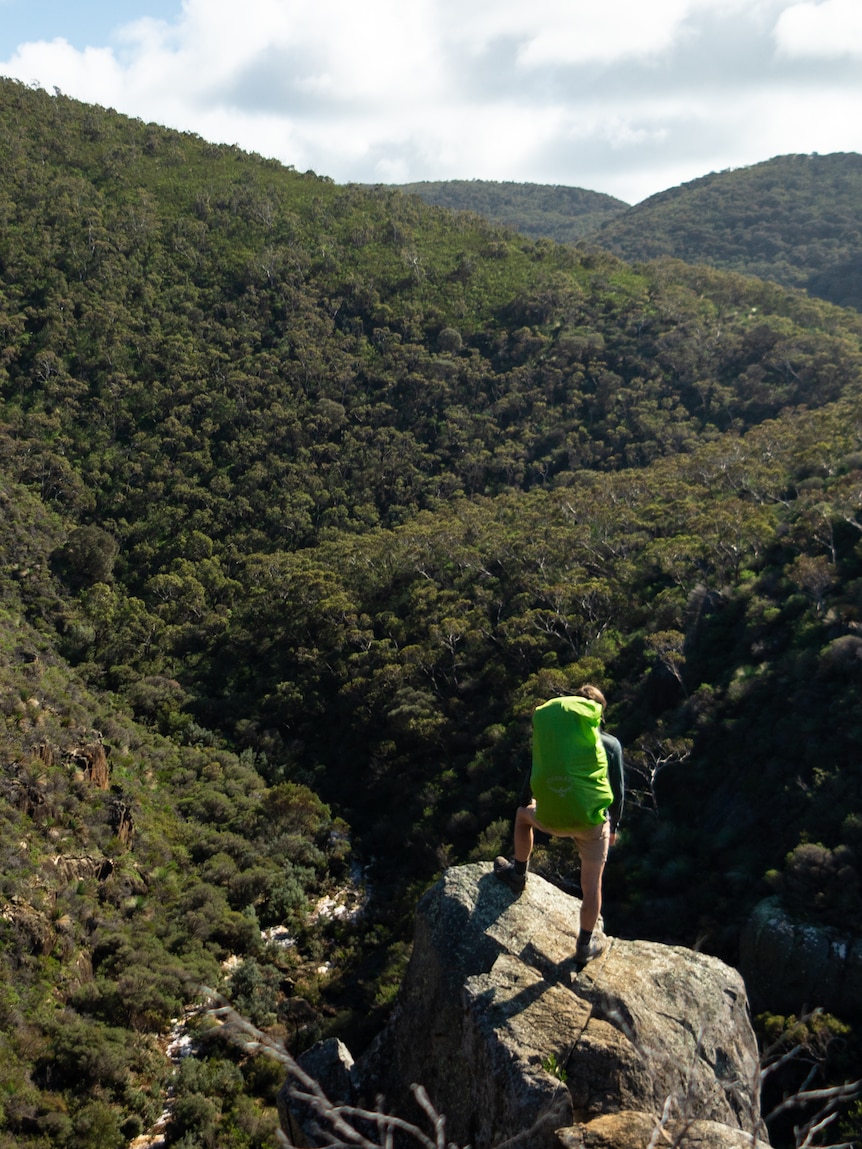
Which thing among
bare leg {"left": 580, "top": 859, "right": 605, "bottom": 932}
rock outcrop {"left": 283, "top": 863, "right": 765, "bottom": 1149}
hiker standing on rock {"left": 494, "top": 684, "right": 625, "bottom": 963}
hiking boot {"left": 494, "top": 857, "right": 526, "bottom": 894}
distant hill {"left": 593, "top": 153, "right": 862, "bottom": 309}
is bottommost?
rock outcrop {"left": 283, "top": 863, "right": 765, "bottom": 1149}

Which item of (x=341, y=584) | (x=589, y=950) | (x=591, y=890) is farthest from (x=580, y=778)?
(x=341, y=584)

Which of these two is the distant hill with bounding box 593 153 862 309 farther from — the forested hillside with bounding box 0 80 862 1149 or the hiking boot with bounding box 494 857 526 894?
the hiking boot with bounding box 494 857 526 894

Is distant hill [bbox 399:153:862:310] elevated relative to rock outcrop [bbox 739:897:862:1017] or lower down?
elevated

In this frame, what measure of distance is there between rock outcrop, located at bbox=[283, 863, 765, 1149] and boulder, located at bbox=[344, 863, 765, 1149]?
11 mm

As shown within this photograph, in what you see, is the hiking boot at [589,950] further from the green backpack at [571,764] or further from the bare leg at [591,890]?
the green backpack at [571,764]

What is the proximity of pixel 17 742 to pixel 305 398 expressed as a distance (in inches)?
1444

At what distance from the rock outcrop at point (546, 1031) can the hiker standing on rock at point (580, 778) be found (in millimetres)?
779

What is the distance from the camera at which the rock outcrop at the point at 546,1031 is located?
585 centimetres

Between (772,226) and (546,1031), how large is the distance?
137 m

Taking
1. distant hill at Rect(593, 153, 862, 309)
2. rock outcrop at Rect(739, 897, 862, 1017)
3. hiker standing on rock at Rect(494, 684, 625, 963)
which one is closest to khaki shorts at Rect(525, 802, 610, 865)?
hiker standing on rock at Rect(494, 684, 625, 963)

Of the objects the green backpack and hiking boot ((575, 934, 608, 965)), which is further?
hiking boot ((575, 934, 608, 965))

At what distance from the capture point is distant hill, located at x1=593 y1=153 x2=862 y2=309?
103688mm

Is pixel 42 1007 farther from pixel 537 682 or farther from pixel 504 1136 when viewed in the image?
pixel 537 682

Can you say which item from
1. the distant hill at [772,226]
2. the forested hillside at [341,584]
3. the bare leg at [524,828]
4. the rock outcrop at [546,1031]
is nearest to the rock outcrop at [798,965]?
the forested hillside at [341,584]
